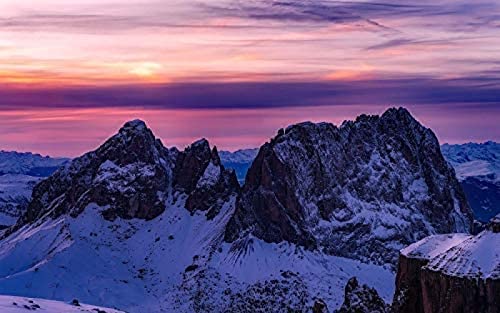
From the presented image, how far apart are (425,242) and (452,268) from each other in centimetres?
1948

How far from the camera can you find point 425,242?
148 m

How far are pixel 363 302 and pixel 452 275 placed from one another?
206ft

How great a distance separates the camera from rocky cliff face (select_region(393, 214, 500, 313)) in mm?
124312

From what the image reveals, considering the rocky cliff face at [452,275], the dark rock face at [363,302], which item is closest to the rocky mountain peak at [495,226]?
the rocky cliff face at [452,275]

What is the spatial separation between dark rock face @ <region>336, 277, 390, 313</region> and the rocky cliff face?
3857cm

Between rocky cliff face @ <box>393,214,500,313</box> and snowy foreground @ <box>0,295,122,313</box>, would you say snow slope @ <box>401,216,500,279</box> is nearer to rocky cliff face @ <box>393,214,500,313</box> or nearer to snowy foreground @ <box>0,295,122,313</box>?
rocky cliff face @ <box>393,214,500,313</box>

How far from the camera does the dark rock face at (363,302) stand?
186 m

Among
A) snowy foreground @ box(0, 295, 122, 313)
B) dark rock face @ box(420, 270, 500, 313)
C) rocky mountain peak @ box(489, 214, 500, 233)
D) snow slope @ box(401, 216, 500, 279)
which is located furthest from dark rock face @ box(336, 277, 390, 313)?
snowy foreground @ box(0, 295, 122, 313)

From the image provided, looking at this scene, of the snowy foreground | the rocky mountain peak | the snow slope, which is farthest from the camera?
the rocky mountain peak

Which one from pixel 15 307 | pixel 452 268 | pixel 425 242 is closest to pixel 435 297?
pixel 452 268

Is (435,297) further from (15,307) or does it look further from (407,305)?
(15,307)

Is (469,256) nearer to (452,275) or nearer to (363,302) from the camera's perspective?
(452,275)

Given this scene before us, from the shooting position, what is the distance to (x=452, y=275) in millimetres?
127375

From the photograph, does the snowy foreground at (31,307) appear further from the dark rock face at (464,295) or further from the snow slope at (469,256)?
the snow slope at (469,256)
